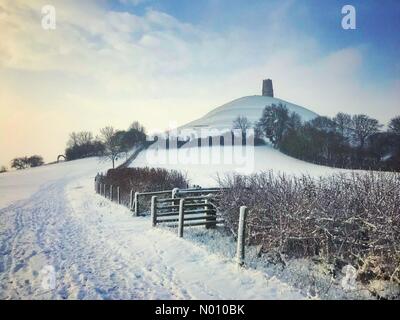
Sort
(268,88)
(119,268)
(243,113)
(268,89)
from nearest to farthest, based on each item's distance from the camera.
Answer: (119,268)
(243,113)
(268,89)
(268,88)

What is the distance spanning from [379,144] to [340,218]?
49114mm

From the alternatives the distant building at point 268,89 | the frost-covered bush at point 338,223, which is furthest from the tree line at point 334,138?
the distant building at point 268,89

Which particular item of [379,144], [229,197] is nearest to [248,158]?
[379,144]

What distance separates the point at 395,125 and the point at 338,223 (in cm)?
5427

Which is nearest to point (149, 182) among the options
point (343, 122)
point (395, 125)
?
point (395, 125)

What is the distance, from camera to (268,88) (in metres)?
192

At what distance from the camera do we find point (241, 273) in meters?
7.09

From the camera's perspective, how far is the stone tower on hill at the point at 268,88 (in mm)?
191125

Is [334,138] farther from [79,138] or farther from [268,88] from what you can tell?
[268,88]

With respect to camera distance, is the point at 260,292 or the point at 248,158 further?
the point at 248,158

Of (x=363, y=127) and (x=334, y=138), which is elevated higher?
(x=363, y=127)

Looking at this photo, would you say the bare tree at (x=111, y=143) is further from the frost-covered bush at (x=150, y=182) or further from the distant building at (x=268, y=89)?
the distant building at (x=268, y=89)

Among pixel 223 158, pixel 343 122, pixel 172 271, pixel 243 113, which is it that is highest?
pixel 243 113
